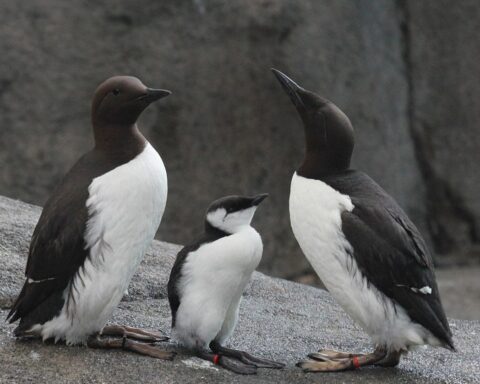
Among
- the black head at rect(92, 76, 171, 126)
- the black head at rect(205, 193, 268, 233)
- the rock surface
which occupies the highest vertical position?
the black head at rect(92, 76, 171, 126)

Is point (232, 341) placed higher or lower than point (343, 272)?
lower

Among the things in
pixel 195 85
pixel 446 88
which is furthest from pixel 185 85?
pixel 446 88

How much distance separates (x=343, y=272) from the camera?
137 inches

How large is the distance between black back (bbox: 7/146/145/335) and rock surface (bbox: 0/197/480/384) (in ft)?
0.44

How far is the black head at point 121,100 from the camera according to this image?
3.50 metres

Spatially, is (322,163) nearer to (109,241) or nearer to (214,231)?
(214,231)

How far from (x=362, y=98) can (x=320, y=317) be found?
336 centimetres

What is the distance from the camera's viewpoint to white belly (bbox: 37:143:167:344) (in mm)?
3391

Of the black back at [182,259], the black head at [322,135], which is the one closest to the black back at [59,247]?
the black back at [182,259]

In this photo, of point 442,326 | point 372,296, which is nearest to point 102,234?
point 372,296

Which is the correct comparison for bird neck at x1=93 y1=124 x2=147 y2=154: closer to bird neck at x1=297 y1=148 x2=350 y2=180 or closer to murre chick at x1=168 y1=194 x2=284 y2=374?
murre chick at x1=168 y1=194 x2=284 y2=374

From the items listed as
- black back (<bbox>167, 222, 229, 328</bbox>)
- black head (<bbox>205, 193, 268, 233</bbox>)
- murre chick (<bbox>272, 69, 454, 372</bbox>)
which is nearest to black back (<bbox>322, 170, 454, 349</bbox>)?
murre chick (<bbox>272, 69, 454, 372</bbox>)

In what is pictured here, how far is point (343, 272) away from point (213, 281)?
0.46m

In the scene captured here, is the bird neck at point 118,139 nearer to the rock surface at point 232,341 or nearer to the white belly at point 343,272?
the white belly at point 343,272
